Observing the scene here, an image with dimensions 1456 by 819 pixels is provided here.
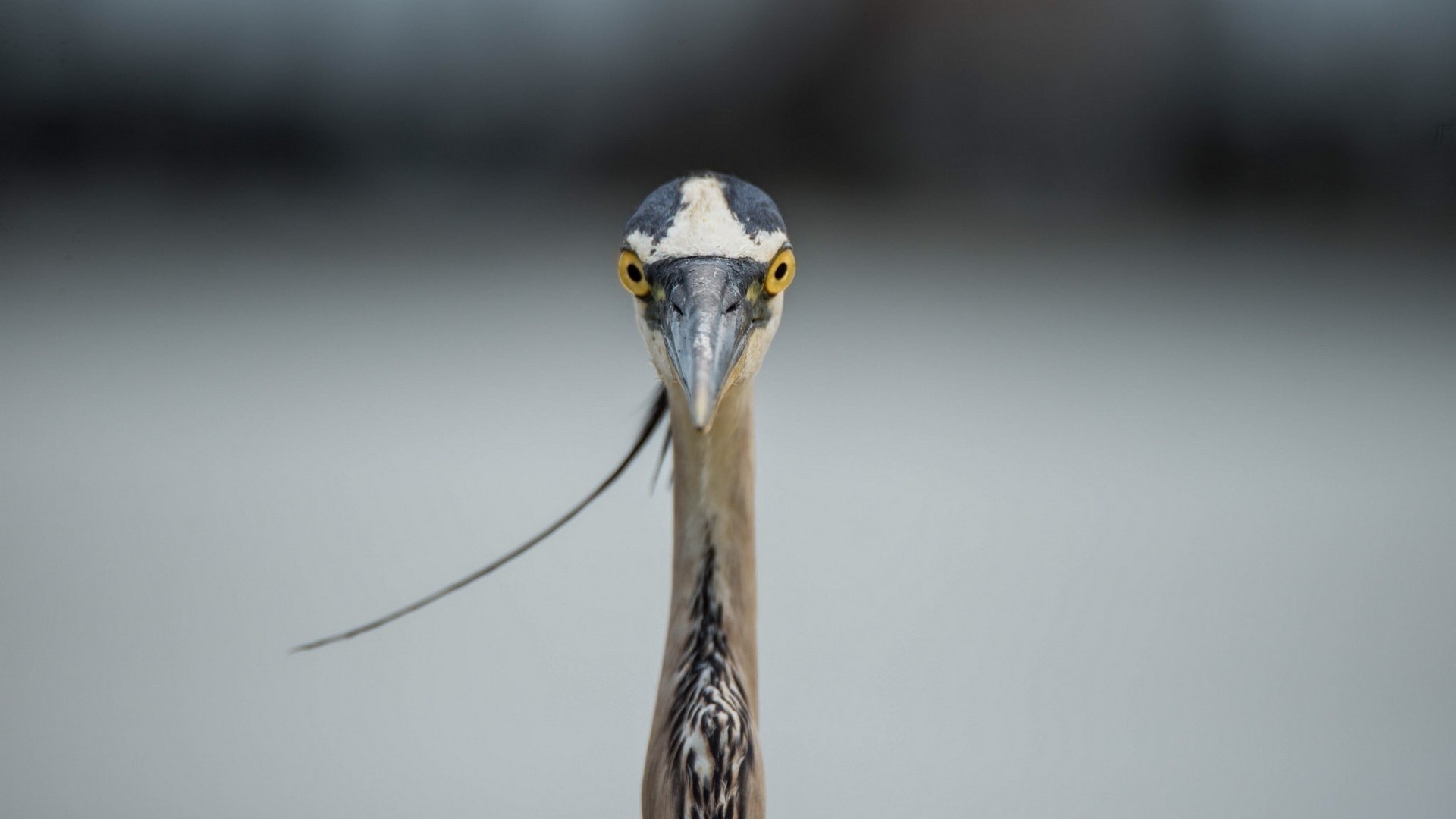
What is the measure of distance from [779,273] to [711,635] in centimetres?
35

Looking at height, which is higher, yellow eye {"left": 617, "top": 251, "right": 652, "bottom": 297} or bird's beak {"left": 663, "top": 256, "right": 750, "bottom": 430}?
yellow eye {"left": 617, "top": 251, "right": 652, "bottom": 297}

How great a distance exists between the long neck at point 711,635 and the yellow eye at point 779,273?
0.31 ft

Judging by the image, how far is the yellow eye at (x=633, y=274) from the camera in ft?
3.22

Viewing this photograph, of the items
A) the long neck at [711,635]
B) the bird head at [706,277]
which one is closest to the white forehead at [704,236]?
the bird head at [706,277]

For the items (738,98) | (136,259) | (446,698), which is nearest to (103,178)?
(136,259)

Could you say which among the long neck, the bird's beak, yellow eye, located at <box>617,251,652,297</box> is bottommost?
the long neck

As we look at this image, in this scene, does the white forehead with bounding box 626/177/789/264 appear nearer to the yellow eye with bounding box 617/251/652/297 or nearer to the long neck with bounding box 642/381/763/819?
the yellow eye with bounding box 617/251/652/297

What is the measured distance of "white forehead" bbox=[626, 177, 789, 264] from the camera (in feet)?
3.13

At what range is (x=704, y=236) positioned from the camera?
96cm

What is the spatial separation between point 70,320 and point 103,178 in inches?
62.5

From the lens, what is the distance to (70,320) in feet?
14.9

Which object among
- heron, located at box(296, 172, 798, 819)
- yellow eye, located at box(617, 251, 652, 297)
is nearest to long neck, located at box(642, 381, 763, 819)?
heron, located at box(296, 172, 798, 819)

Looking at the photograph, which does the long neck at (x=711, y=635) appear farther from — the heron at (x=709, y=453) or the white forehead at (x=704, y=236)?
the white forehead at (x=704, y=236)

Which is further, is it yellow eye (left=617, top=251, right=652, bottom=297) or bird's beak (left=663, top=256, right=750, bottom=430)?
yellow eye (left=617, top=251, right=652, bottom=297)
